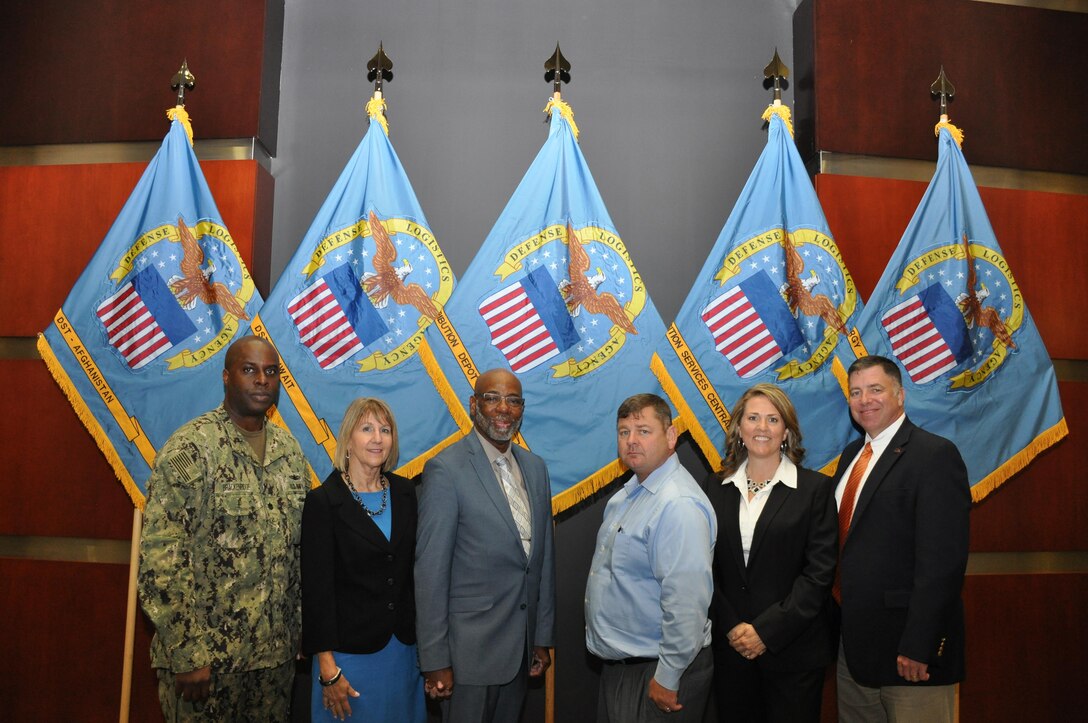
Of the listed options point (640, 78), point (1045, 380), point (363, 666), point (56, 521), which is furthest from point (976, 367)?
point (56, 521)

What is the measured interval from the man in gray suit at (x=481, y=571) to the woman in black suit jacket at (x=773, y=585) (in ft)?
2.00

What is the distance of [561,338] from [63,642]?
102 inches

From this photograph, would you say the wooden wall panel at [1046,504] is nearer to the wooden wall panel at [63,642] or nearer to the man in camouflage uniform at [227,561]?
the man in camouflage uniform at [227,561]

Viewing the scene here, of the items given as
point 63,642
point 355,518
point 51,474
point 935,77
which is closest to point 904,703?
point 355,518

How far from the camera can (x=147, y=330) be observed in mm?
3236

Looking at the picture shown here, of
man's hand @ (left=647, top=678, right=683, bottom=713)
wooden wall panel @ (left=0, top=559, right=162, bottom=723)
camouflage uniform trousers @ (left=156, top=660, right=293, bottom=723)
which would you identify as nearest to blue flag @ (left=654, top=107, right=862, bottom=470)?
man's hand @ (left=647, top=678, right=683, bottom=713)

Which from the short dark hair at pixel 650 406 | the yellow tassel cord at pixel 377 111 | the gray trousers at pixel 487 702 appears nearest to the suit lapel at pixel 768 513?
the short dark hair at pixel 650 406

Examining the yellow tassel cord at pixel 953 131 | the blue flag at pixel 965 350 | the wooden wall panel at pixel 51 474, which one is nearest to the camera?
the blue flag at pixel 965 350

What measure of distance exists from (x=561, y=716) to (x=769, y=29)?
3436 mm

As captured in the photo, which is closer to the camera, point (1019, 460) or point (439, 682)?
point (439, 682)

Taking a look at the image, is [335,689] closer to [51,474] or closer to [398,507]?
[398,507]

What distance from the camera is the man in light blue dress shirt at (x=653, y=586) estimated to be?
2.25 metres

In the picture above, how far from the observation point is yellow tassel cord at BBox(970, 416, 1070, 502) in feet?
11.0

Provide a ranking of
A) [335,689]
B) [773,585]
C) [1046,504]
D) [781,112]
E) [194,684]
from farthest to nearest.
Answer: [1046,504], [781,112], [773,585], [335,689], [194,684]
